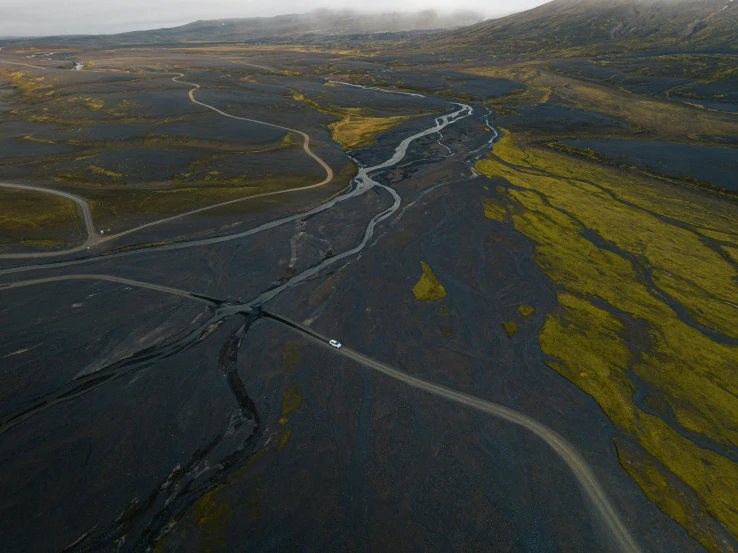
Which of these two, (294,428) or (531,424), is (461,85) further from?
(294,428)

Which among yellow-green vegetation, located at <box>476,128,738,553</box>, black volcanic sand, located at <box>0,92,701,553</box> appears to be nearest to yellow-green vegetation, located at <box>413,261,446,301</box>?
black volcanic sand, located at <box>0,92,701,553</box>

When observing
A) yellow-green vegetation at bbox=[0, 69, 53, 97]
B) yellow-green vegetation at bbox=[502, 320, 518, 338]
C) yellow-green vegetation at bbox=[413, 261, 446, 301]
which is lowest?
yellow-green vegetation at bbox=[502, 320, 518, 338]

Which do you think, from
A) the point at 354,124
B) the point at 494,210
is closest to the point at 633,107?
the point at 354,124

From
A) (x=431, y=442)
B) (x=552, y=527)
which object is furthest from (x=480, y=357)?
(x=552, y=527)

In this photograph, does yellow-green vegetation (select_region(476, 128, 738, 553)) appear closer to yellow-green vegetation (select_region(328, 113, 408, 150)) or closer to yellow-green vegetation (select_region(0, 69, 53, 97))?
yellow-green vegetation (select_region(328, 113, 408, 150))

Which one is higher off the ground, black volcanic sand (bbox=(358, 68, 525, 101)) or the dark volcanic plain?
the dark volcanic plain

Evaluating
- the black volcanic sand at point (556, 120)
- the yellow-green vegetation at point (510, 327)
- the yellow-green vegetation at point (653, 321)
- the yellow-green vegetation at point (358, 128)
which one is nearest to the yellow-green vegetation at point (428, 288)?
the yellow-green vegetation at point (510, 327)

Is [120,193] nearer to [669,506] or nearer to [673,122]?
[669,506]
